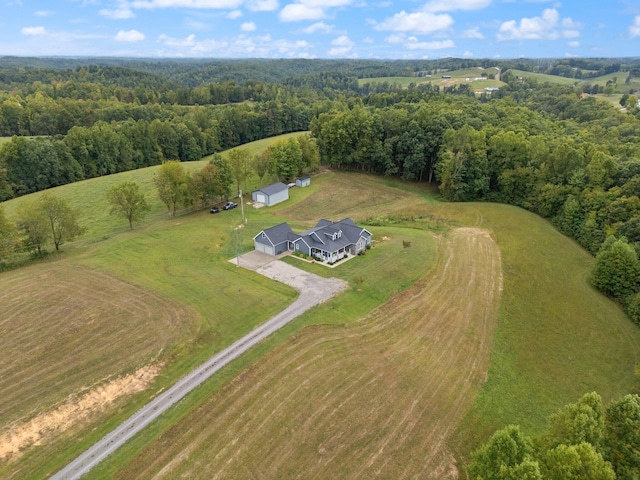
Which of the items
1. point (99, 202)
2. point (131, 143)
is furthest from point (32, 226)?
Answer: point (131, 143)

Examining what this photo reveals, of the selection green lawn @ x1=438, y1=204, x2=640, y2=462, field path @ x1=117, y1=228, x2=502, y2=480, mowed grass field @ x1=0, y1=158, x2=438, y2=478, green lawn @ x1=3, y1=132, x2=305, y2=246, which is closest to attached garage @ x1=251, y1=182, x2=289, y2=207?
green lawn @ x1=3, y1=132, x2=305, y2=246

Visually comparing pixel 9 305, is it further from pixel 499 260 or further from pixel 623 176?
pixel 623 176

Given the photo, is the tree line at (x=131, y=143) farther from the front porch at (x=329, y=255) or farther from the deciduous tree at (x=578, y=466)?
the deciduous tree at (x=578, y=466)

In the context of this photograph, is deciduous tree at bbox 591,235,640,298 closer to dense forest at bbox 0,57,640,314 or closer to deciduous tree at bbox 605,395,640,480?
dense forest at bbox 0,57,640,314

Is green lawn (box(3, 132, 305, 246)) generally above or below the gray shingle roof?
below

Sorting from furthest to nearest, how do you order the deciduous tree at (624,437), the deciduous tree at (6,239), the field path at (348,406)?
the deciduous tree at (6,239), the field path at (348,406), the deciduous tree at (624,437)

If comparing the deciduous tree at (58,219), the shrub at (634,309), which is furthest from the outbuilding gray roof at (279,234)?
the shrub at (634,309)

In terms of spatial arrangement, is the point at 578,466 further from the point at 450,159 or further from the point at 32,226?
the point at 450,159
